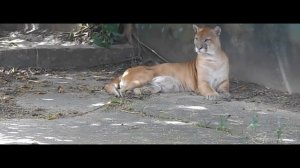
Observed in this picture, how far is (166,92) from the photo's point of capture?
7.90 meters

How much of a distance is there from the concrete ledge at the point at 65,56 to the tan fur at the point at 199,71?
1.43 m

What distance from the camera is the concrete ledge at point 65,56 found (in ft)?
29.8

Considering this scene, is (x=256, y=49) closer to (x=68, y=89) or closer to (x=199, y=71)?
(x=199, y=71)

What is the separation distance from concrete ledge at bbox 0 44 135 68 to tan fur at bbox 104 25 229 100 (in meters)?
1.43

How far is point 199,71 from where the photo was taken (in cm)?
801

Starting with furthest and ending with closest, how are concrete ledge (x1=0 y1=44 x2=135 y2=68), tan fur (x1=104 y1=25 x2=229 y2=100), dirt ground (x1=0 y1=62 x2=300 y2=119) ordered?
concrete ledge (x1=0 y1=44 x2=135 y2=68), tan fur (x1=104 y1=25 x2=229 y2=100), dirt ground (x1=0 y1=62 x2=300 y2=119)

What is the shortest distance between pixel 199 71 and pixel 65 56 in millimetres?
2368

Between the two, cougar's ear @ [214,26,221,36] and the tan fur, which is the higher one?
cougar's ear @ [214,26,221,36]

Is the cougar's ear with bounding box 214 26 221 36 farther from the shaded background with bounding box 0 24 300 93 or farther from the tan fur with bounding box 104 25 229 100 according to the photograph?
the shaded background with bounding box 0 24 300 93

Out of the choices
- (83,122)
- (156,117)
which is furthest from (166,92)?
(83,122)

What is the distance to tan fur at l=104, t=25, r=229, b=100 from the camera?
7.82 metres

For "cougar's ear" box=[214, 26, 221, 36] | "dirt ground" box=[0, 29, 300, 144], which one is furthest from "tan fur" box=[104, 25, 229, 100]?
"dirt ground" box=[0, 29, 300, 144]

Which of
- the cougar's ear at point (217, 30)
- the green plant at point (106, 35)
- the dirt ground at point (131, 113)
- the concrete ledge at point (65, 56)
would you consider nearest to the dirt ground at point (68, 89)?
the dirt ground at point (131, 113)

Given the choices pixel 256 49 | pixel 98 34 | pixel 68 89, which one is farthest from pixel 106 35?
pixel 256 49
